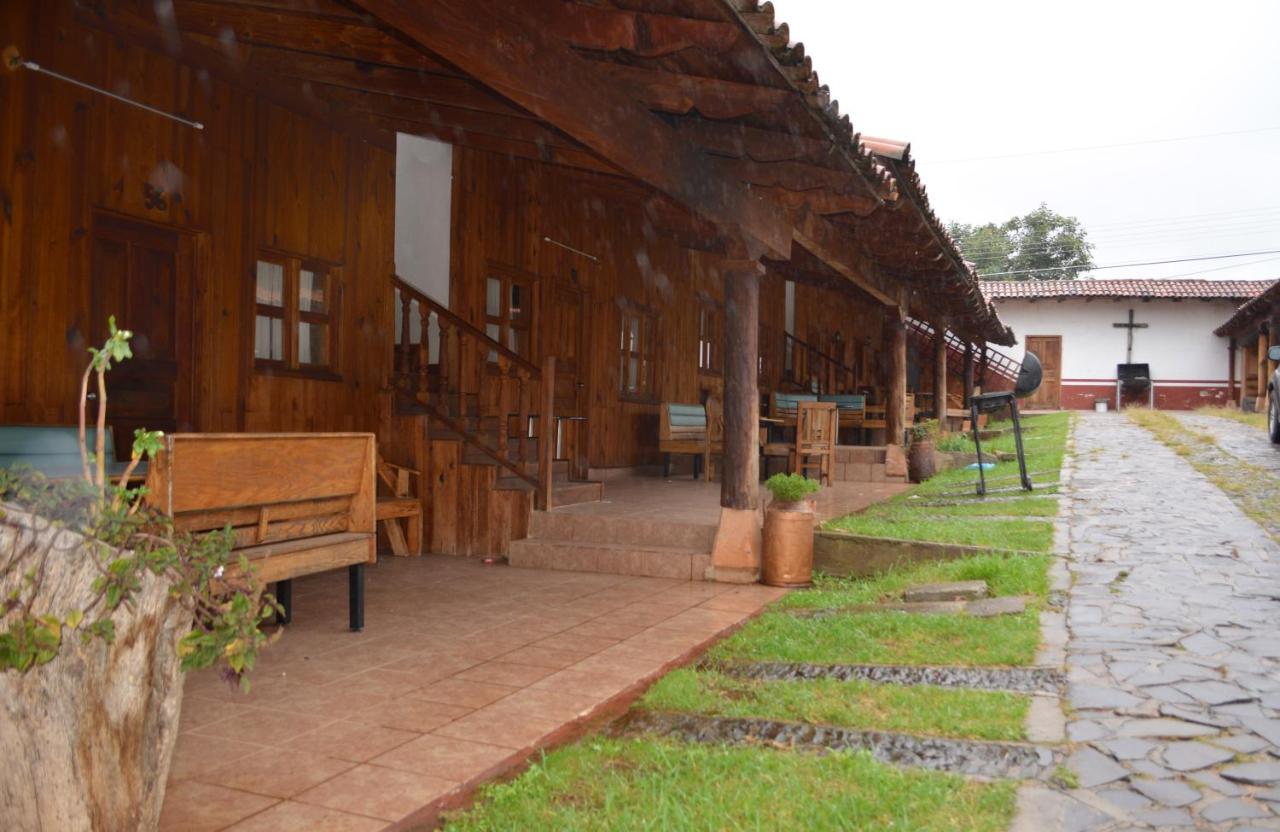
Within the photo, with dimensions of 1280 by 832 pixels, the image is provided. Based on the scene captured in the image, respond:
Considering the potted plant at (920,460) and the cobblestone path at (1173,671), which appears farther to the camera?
the potted plant at (920,460)

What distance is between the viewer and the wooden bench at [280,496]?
13.6 ft

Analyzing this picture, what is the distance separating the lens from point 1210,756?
3262 mm

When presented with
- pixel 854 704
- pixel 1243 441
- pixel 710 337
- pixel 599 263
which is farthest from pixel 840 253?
pixel 1243 441

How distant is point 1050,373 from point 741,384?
89.3 ft

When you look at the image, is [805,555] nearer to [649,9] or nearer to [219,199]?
[649,9]

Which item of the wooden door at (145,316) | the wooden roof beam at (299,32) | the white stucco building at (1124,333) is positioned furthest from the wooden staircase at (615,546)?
the white stucco building at (1124,333)

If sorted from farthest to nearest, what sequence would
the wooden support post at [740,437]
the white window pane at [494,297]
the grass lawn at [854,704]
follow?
the white window pane at [494,297] → the wooden support post at [740,437] → the grass lawn at [854,704]

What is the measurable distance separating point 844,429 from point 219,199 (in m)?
11.7

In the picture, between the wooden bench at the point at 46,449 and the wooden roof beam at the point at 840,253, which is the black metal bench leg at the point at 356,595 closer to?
the wooden bench at the point at 46,449

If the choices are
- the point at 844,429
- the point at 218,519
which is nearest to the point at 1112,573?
the point at 218,519

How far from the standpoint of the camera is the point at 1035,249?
46.5 meters

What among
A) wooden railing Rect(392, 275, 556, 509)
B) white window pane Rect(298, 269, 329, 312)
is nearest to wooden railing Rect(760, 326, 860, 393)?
wooden railing Rect(392, 275, 556, 509)

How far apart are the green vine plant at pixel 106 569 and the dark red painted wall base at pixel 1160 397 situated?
32350mm

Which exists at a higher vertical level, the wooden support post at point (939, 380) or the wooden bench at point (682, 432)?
the wooden support post at point (939, 380)
